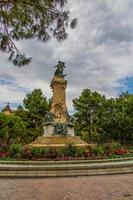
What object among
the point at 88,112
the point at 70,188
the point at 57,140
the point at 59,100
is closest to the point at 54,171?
the point at 70,188

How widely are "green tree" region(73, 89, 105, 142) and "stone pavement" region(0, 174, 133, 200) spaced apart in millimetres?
35068

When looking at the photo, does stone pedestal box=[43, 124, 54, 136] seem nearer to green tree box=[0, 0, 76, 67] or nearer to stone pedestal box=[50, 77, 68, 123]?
stone pedestal box=[50, 77, 68, 123]

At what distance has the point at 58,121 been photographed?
27078 mm

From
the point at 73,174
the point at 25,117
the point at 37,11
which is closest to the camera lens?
the point at 37,11

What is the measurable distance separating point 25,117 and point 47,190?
39.6 metres

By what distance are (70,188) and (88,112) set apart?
38.6 meters

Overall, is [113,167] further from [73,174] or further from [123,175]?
[73,174]

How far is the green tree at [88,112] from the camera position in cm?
4897

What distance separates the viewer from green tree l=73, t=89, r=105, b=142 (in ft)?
161

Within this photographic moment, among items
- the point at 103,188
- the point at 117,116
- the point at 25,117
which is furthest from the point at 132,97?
the point at 103,188

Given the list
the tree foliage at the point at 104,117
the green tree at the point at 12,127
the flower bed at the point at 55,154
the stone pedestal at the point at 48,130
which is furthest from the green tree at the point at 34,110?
the flower bed at the point at 55,154

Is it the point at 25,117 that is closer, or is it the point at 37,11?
the point at 37,11

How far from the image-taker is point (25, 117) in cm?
4991

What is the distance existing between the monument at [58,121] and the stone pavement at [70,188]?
35.5 ft
